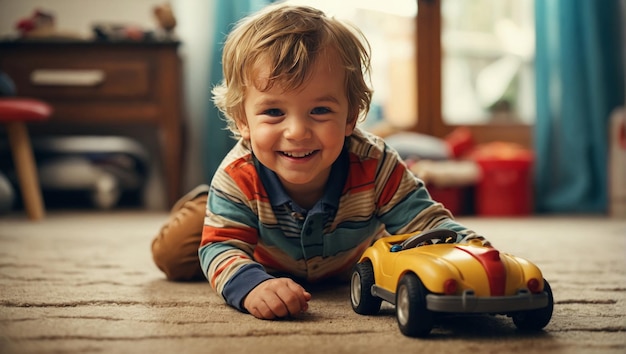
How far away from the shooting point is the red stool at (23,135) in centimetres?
212

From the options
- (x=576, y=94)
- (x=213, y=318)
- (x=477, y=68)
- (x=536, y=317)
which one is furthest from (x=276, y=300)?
(x=477, y=68)

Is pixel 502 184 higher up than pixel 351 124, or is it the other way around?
pixel 351 124

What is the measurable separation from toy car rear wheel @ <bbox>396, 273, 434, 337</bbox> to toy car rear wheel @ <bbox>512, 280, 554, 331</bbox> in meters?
0.11

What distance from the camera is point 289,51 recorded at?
3.05 feet

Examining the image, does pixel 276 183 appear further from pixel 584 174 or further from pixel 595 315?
pixel 584 174

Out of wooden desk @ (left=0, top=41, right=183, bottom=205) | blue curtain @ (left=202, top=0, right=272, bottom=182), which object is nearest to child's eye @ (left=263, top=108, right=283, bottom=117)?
wooden desk @ (left=0, top=41, right=183, bottom=205)

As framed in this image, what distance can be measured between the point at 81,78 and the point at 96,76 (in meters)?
0.05

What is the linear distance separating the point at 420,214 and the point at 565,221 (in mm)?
1379

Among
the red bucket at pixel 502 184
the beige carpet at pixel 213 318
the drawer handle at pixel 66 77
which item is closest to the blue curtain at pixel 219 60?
the drawer handle at pixel 66 77

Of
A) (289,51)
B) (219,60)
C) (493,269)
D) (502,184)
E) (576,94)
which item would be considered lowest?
(502,184)

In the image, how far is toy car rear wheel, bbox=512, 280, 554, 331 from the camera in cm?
78

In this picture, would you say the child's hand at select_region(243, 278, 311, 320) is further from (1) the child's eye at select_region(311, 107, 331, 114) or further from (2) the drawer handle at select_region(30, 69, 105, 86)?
(2) the drawer handle at select_region(30, 69, 105, 86)

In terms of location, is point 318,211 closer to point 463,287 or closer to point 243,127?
point 243,127

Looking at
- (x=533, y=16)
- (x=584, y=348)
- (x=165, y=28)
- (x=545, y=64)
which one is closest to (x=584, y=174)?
(x=545, y=64)
